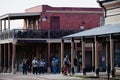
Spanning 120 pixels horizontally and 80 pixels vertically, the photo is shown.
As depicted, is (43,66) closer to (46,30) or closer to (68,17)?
(46,30)

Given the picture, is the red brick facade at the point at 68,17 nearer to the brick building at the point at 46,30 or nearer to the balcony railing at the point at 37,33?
the brick building at the point at 46,30

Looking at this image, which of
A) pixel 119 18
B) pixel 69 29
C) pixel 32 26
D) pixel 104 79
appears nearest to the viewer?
pixel 104 79

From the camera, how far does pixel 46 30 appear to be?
47.7m

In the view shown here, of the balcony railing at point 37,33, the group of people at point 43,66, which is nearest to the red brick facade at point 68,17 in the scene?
the balcony railing at point 37,33

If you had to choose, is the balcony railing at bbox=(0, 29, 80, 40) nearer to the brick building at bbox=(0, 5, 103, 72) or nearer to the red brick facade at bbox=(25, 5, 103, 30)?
the brick building at bbox=(0, 5, 103, 72)

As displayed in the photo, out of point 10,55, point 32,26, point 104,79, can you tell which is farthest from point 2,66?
point 104,79

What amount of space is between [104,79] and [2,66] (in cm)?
2722

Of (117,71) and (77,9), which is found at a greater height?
(77,9)

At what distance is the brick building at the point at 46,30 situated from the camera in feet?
155

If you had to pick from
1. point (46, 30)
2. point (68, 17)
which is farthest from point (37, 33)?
point (68, 17)

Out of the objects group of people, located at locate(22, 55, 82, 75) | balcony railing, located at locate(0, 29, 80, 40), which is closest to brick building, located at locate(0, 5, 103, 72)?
balcony railing, located at locate(0, 29, 80, 40)

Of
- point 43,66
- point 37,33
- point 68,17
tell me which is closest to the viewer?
point 43,66

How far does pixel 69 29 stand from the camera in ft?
163

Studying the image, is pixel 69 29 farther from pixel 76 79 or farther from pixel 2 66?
pixel 76 79
